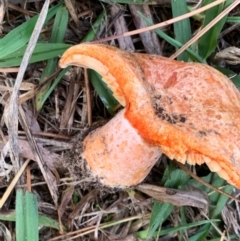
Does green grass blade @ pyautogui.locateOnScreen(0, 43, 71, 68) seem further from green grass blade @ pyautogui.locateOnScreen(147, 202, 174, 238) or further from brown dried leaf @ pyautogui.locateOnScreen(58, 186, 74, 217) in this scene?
green grass blade @ pyautogui.locateOnScreen(147, 202, 174, 238)

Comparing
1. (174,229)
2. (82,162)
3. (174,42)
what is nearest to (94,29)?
(174,42)

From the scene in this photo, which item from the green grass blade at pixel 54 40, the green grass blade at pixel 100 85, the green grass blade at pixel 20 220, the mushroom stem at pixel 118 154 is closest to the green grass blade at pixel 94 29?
the green grass blade at pixel 100 85

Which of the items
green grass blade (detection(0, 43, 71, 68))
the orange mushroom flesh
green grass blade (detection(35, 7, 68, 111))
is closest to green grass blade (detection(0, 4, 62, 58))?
green grass blade (detection(0, 43, 71, 68))

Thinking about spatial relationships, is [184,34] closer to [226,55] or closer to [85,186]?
[226,55]

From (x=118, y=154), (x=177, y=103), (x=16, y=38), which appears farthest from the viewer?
(x=16, y=38)

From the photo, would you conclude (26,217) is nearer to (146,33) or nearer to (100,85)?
(100,85)

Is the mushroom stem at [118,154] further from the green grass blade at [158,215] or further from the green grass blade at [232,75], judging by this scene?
the green grass blade at [232,75]

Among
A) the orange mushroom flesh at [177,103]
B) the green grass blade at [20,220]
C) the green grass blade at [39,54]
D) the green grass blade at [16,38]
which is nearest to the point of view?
the orange mushroom flesh at [177,103]
